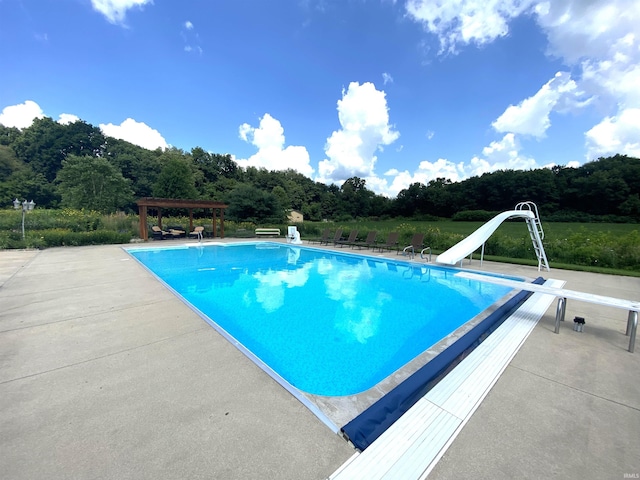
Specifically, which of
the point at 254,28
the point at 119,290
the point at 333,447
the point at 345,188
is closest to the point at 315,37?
the point at 254,28

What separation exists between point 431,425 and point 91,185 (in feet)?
111

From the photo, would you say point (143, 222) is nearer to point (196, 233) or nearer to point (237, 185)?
point (196, 233)

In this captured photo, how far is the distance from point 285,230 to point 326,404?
1749 cm

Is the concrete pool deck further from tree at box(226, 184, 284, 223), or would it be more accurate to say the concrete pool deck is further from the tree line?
the tree line

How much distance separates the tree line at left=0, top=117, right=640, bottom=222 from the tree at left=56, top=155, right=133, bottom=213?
82 millimetres

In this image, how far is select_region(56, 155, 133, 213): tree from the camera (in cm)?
2589

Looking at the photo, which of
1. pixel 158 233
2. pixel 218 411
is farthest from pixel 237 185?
pixel 218 411

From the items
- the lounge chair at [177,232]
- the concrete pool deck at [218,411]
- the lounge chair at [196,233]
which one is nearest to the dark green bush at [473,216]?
the lounge chair at [196,233]

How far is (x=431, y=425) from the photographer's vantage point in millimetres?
1823

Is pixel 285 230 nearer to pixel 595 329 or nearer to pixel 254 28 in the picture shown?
pixel 254 28

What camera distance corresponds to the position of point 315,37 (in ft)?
44.0

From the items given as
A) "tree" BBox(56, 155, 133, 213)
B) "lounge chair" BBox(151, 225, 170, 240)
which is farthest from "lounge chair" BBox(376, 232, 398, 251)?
"tree" BBox(56, 155, 133, 213)

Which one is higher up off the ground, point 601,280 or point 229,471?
point 601,280

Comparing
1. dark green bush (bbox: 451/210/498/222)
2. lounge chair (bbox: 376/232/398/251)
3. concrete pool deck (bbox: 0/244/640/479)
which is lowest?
concrete pool deck (bbox: 0/244/640/479)
